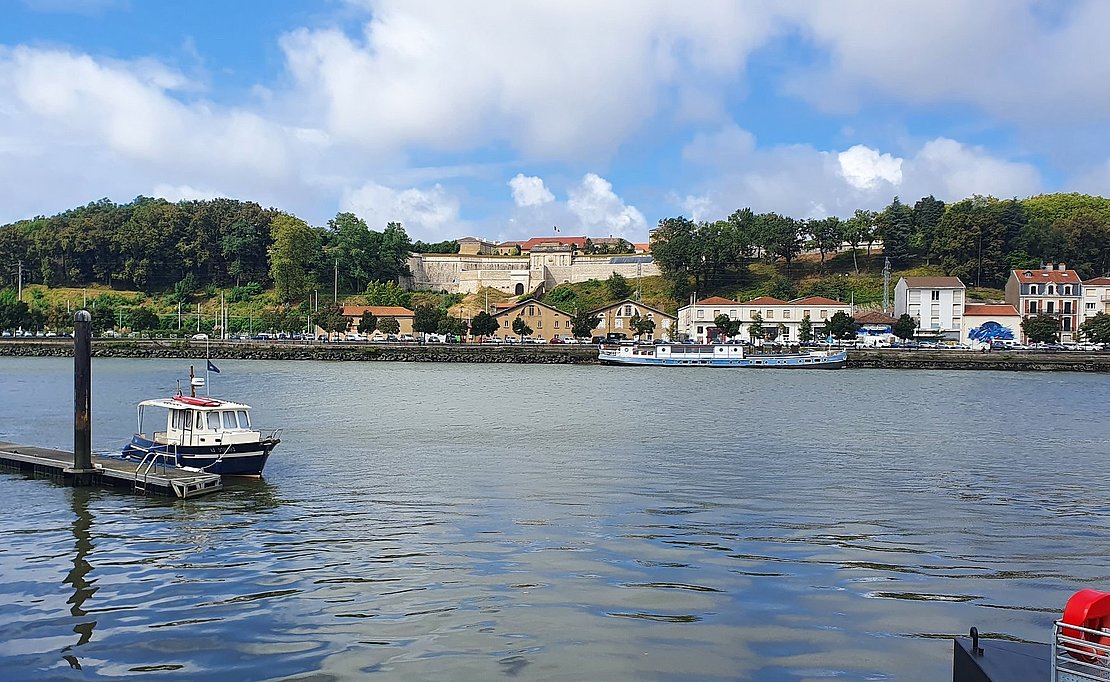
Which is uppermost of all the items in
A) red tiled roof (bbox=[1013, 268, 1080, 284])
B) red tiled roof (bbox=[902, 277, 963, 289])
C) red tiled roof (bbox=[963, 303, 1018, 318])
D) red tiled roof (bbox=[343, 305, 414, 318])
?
red tiled roof (bbox=[1013, 268, 1080, 284])

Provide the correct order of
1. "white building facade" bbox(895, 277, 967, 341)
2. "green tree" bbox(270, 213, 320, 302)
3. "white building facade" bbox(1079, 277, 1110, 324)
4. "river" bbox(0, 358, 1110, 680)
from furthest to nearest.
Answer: "green tree" bbox(270, 213, 320, 302), "white building facade" bbox(1079, 277, 1110, 324), "white building facade" bbox(895, 277, 967, 341), "river" bbox(0, 358, 1110, 680)

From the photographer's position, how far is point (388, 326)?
320 feet

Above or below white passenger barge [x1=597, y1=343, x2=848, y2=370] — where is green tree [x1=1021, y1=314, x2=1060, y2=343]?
above

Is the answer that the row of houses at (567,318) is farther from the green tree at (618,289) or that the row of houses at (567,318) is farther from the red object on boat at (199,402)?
the red object on boat at (199,402)

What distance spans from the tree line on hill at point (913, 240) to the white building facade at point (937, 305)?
17.3 metres

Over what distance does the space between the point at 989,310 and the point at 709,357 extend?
103 feet

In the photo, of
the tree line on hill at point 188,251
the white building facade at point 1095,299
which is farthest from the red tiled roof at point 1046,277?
the tree line on hill at point 188,251

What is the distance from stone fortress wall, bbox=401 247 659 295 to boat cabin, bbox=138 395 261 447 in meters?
97.1

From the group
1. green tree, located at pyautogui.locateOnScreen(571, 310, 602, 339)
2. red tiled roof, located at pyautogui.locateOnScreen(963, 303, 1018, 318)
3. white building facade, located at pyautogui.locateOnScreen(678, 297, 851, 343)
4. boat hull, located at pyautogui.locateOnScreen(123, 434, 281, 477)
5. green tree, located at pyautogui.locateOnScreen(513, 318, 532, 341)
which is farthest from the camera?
white building facade, located at pyautogui.locateOnScreen(678, 297, 851, 343)

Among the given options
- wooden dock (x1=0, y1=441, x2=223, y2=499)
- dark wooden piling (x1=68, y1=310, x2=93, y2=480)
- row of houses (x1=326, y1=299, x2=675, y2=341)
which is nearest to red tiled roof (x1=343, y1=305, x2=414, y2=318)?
row of houses (x1=326, y1=299, x2=675, y2=341)

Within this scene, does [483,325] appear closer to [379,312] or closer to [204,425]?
[379,312]

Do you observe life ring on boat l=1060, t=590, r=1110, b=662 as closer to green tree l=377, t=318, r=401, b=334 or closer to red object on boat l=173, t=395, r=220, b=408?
red object on boat l=173, t=395, r=220, b=408

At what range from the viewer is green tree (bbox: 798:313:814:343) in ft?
303

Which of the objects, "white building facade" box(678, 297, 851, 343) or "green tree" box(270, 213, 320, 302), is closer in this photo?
"white building facade" box(678, 297, 851, 343)
